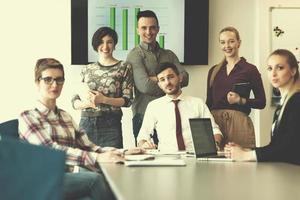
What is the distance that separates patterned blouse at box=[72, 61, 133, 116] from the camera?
11.8 feet

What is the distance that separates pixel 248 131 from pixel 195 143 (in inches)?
34.8

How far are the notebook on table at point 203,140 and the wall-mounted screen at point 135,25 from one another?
75.8 inches

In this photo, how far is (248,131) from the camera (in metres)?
3.57

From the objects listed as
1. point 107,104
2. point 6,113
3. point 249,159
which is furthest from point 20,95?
point 249,159

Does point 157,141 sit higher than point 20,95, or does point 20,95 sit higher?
point 20,95

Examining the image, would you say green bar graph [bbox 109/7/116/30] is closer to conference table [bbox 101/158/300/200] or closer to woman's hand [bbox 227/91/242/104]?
woman's hand [bbox 227/91/242/104]

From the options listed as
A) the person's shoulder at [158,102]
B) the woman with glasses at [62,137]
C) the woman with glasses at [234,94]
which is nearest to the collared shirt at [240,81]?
the woman with glasses at [234,94]

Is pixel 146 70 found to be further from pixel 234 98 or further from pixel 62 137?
pixel 62 137

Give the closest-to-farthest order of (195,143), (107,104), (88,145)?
1. (195,143)
2. (88,145)
3. (107,104)

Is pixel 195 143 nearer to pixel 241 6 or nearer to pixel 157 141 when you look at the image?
pixel 157 141

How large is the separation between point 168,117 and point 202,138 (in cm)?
76

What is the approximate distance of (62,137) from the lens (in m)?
2.82

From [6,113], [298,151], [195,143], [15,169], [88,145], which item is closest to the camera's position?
[15,169]

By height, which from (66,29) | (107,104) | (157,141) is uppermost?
(66,29)
